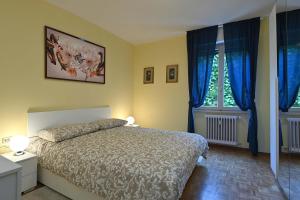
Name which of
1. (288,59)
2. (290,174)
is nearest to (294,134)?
(290,174)

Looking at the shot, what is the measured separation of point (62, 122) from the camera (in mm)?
2783

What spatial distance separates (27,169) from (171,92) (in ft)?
10.2

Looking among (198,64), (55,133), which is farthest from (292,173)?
(55,133)

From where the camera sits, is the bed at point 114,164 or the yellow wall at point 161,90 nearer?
the bed at point 114,164

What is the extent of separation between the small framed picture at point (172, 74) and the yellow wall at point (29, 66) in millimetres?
1789

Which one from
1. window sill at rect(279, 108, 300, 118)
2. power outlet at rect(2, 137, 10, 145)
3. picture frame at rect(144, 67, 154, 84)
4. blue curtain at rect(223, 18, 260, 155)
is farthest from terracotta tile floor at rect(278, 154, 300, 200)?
power outlet at rect(2, 137, 10, 145)

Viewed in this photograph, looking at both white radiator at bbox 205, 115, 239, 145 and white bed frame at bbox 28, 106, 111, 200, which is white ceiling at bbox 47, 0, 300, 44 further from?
white radiator at bbox 205, 115, 239, 145

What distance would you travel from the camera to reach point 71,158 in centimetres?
181

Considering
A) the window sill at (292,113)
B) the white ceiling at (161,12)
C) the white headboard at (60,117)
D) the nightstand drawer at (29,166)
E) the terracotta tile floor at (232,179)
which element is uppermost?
the white ceiling at (161,12)

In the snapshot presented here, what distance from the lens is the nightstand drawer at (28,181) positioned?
1.95 metres

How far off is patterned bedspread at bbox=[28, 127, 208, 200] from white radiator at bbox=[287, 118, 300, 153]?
1097 millimetres

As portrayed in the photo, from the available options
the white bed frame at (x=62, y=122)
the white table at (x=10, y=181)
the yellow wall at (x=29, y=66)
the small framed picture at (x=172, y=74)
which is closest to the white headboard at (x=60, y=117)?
the white bed frame at (x=62, y=122)

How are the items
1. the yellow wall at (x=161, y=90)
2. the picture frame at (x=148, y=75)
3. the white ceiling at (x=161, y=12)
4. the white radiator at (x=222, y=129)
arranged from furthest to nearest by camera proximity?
the picture frame at (x=148, y=75) → the yellow wall at (x=161, y=90) → the white radiator at (x=222, y=129) → the white ceiling at (x=161, y=12)

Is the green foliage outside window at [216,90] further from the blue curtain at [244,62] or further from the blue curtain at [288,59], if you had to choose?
the blue curtain at [288,59]
